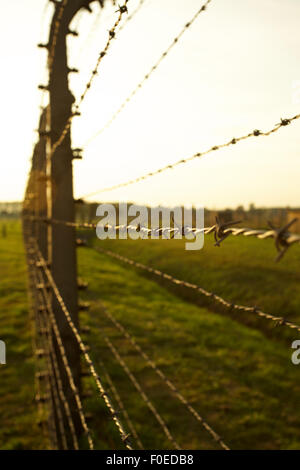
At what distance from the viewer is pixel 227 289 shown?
12.4 m

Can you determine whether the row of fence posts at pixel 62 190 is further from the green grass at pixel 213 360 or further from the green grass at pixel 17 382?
the green grass at pixel 17 382

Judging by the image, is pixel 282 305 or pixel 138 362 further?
pixel 282 305

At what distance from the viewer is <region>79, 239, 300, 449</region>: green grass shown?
16.9 feet

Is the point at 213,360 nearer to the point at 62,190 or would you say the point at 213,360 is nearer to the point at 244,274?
the point at 62,190

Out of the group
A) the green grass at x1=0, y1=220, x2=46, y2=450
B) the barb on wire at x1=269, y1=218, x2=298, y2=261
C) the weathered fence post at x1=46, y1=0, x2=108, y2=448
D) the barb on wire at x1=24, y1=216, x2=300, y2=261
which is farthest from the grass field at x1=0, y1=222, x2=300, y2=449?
the barb on wire at x1=269, y1=218, x2=298, y2=261

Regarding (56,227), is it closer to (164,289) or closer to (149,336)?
(149,336)

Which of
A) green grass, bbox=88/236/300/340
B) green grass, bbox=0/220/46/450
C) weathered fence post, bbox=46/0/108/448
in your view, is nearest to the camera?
weathered fence post, bbox=46/0/108/448

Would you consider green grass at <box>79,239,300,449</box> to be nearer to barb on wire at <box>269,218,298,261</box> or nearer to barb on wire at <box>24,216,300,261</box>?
barb on wire at <box>24,216,300,261</box>

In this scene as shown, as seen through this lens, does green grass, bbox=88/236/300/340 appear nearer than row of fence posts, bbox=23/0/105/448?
No

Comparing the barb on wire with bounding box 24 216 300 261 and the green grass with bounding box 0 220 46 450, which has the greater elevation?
the barb on wire with bounding box 24 216 300 261

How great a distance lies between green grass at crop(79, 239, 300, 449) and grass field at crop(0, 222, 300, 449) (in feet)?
0.06

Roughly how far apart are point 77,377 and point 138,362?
325cm

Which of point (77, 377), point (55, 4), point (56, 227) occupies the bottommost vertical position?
point (77, 377)

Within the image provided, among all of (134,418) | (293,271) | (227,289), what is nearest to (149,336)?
(134,418)
